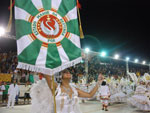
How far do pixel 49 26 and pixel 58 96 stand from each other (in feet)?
3.41

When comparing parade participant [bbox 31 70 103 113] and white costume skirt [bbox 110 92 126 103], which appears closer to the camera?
parade participant [bbox 31 70 103 113]

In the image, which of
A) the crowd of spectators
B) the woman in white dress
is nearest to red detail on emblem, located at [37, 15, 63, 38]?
the crowd of spectators

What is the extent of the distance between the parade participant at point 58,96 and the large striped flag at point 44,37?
0.26 metres

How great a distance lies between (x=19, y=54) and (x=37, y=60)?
246 mm

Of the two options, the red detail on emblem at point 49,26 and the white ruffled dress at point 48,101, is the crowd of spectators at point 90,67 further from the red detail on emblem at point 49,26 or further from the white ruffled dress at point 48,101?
the red detail on emblem at point 49,26

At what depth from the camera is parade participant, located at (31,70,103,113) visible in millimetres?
2363

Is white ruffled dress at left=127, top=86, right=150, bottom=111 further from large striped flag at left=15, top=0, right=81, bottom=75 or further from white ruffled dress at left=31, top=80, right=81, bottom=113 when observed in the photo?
large striped flag at left=15, top=0, right=81, bottom=75

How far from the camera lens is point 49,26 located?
231 cm

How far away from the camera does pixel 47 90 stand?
2.49 m

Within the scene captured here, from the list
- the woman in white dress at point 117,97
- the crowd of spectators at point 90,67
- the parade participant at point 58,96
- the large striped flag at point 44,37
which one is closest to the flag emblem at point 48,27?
the large striped flag at point 44,37

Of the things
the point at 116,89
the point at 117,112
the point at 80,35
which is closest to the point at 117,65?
the point at 116,89

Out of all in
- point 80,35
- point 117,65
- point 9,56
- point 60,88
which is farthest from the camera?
point 117,65

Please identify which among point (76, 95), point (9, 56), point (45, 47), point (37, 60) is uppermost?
point (9, 56)

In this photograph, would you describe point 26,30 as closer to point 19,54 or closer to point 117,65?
point 19,54
